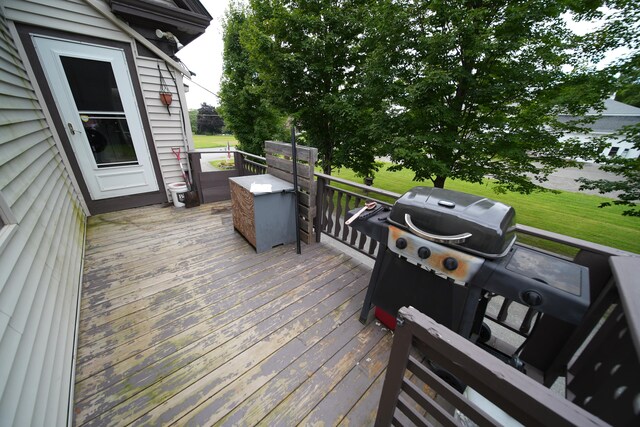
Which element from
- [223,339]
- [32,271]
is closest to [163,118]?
[32,271]

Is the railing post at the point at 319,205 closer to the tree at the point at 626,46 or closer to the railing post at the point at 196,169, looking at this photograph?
the railing post at the point at 196,169

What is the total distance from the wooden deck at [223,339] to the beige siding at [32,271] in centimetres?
20

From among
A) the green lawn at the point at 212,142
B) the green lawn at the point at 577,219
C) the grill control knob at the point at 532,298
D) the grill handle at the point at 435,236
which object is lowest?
the green lawn at the point at 577,219

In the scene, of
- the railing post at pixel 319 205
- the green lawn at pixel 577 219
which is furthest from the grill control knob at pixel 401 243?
the green lawn at pixel 577 219

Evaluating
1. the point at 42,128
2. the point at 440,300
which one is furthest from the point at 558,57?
the point at 42,128

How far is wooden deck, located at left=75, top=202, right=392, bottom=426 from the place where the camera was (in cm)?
133

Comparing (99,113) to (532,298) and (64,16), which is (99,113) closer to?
(64,16)

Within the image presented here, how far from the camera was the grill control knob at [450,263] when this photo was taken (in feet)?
3.95

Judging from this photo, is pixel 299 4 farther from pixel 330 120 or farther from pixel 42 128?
pixel 42 128

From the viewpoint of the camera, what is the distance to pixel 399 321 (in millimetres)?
803

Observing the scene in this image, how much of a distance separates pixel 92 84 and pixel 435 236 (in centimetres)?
486

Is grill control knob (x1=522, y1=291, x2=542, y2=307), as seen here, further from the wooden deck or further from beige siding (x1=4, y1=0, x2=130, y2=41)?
beige siding (x1=4, y1=0, x2=130, y2=41)

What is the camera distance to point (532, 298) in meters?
1.02

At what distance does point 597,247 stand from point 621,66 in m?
4.18
